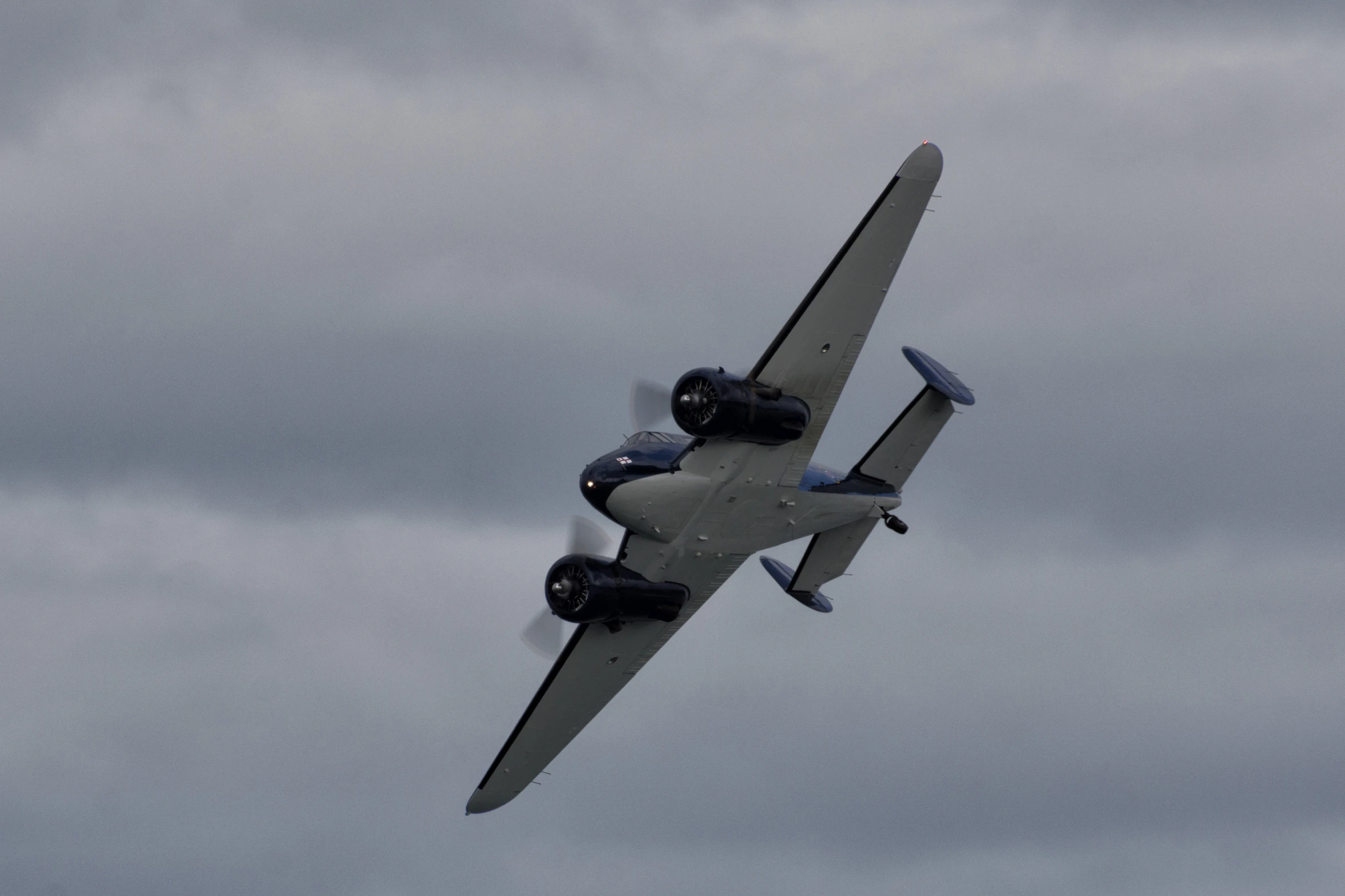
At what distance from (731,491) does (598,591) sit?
715 cm

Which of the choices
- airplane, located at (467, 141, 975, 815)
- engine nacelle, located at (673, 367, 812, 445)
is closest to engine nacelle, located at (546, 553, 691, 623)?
airplane, located at (467, 141, 975, 815)

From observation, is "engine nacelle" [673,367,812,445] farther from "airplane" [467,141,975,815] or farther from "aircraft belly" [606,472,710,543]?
"aircraft belly" [606,472,710,543]

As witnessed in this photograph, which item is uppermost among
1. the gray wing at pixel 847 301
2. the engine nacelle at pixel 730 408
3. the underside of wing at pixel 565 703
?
the gray wing at pixel 847 301

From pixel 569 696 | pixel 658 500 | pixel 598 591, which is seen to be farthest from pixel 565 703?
pixel 658 500

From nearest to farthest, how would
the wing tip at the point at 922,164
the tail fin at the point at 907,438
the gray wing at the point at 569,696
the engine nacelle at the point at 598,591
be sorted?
the wing tip at the point at 922,164, the engine nacelle at the point at 598,591, the tail fin at the point at 907,438, the gray wing at the point at 569,696

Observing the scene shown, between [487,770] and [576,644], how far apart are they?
7.50 metres

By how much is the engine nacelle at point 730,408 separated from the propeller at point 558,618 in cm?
881

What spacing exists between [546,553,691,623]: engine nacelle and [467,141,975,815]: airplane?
5 cm

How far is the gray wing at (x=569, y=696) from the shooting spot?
8069 cm

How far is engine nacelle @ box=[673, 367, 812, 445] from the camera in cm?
6788

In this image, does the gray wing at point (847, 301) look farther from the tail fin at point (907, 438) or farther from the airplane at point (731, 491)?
the tail fin at point (907, 438)

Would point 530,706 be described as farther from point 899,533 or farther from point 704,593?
point 899,533

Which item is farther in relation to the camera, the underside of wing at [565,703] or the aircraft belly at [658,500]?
the underside of wing at [565,703]

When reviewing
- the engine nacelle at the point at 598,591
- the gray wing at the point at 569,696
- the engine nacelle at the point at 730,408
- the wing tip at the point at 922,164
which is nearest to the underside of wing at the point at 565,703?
the gray wing at the point at 569,696
